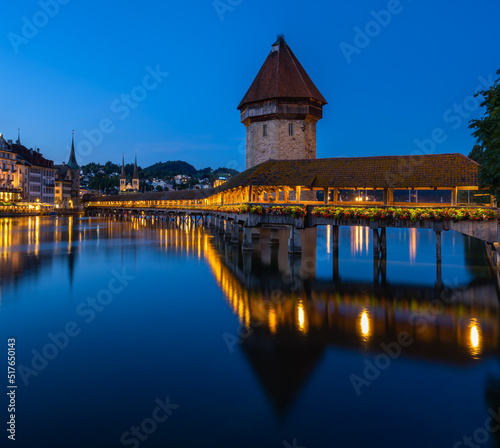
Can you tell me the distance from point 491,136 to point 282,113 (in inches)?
1355

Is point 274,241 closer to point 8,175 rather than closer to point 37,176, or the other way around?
point 8,175

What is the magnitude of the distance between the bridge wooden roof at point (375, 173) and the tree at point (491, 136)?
347cm

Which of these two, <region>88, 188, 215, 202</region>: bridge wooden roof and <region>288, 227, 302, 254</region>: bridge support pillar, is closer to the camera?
<region>288, 227, 302, 254</region>: bridge support pillar

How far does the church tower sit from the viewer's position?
168 feet

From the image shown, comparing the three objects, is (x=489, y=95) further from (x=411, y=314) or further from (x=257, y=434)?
(x=257, y=434)

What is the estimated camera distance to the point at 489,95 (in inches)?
796

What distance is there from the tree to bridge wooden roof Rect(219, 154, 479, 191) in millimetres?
3469

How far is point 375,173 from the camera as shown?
2747cm

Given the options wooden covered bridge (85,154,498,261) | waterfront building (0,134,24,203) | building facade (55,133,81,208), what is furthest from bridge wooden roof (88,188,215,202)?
wooden covered bridge (85,154,498,261)

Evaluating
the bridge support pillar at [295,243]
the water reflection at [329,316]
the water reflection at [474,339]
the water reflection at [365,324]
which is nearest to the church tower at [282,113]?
the bridge support pillar at [295,243]

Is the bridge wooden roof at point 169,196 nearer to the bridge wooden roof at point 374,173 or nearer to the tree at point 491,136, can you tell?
the bridge wooden roof at point 374,173

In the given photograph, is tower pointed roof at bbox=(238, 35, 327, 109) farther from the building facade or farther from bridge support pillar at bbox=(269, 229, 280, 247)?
the building facade

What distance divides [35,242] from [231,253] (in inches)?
751

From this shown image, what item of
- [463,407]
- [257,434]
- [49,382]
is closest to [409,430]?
[463,407]
